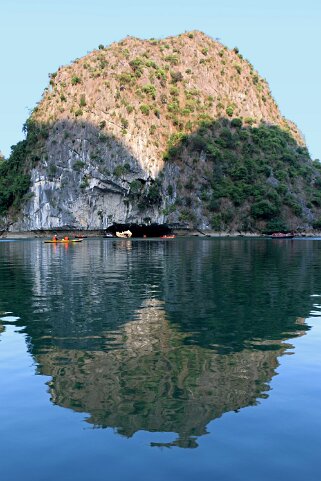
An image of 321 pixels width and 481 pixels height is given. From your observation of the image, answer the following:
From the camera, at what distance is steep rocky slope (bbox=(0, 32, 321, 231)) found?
173m

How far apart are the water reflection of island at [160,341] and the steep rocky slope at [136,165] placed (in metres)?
133

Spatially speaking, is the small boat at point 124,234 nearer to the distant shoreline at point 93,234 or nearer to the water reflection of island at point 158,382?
the distant shoreline at point 93,234

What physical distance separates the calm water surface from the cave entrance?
14114 centimetres

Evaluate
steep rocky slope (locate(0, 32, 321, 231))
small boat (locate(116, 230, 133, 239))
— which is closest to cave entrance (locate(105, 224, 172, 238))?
steep rocky slope (locate(0, 32, 321, 231))

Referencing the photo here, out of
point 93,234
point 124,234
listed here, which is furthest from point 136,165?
point 93,234

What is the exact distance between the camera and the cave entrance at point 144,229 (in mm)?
173000

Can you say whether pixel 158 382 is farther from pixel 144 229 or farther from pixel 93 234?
pixel 93 234

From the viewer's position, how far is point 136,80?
635ft

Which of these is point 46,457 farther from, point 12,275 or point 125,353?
point 12,275

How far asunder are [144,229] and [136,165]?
20.8 meters

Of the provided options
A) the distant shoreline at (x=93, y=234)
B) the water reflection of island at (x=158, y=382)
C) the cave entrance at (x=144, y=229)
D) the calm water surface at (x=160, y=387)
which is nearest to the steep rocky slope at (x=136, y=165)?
the distant shoreline at (x=93, y=234)

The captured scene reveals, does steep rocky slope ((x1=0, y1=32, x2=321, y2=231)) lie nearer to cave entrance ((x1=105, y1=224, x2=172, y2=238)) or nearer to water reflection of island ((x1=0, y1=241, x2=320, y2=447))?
cave entrance ((x1=105, y1=224, x2=172, y2=238))

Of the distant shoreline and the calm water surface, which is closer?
the calm water surface

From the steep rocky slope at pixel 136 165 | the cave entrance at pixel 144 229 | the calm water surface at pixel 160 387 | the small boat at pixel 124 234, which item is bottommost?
the calm water surface at pixel 160 387
